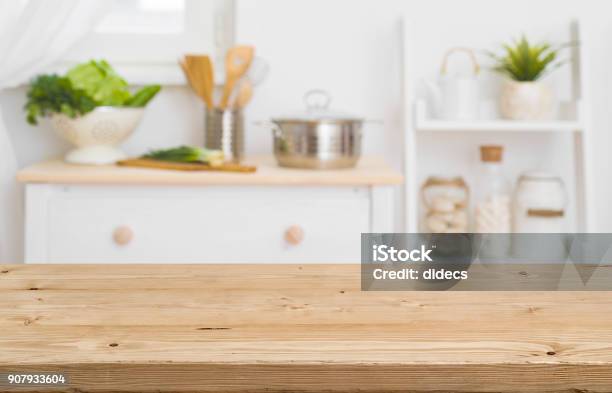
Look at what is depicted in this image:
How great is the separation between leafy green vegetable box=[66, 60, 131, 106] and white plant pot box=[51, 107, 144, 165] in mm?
33

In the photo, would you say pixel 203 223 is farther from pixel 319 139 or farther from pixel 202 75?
pixel 202 75

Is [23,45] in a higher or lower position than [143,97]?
higher

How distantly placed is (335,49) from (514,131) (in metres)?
0.68

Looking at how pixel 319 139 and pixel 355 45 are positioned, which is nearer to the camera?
pixel 319 139

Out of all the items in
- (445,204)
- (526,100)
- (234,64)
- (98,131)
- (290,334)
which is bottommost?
(290,334)

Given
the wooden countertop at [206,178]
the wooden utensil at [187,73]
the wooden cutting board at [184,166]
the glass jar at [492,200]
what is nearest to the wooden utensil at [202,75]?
the wooden utensil at [187,73]

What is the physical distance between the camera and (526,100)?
2.40 meters

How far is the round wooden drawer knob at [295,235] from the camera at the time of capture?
6.72 feet

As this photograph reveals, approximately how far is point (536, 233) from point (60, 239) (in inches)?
56.4

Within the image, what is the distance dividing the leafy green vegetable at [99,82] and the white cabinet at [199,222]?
0.28 meters

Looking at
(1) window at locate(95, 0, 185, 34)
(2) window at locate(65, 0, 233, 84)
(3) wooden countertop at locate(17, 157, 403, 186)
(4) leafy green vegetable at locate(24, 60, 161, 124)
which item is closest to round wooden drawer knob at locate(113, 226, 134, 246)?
(3) wooden countertop at locate(17, 157, 403, 186)

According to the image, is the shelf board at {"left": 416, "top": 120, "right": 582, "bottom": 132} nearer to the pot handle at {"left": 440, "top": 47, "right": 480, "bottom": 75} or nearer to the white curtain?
the pot handle at {"left": 440, "top": 47, "right": 480, "bottom": 75}
